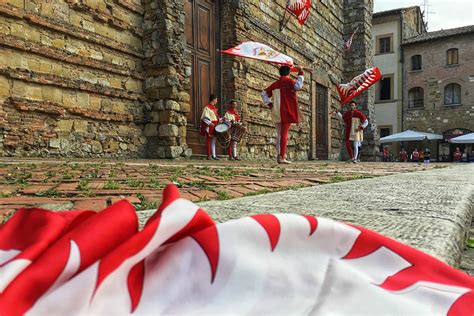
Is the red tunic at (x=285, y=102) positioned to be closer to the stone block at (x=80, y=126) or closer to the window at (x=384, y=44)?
the stone block at (x=80, y=126)

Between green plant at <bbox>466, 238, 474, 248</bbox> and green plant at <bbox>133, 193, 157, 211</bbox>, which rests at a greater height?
green plant at <bbox>133, 193, 157, 211</bbox>

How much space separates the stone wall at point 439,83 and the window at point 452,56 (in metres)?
0.23

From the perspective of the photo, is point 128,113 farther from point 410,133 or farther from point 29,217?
point 410,133

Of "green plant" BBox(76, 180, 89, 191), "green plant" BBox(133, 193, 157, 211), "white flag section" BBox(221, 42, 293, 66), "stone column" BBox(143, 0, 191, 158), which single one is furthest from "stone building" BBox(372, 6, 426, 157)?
"green plant" BBox(133, 193, 157, 211)

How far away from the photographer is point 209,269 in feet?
2.12

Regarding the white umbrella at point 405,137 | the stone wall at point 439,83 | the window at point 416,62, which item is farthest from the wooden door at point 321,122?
the window at point 416,62

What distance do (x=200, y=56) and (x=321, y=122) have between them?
6865mm

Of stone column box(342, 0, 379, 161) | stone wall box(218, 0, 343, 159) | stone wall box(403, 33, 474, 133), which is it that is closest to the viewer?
stone wall box(218, 0, 343, 159)

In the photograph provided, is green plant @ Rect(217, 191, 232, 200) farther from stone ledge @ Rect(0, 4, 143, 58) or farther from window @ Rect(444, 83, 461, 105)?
window @ Rect(444, 83, 461, 105)

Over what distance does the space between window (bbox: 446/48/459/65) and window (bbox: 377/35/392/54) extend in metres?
3.85

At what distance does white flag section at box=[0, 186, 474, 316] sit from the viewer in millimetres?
564

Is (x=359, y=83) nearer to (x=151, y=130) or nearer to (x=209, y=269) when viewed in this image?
(x=151, y=130)

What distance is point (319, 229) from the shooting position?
29.0 inches

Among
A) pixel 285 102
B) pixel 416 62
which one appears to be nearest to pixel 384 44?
pixel 416 62
